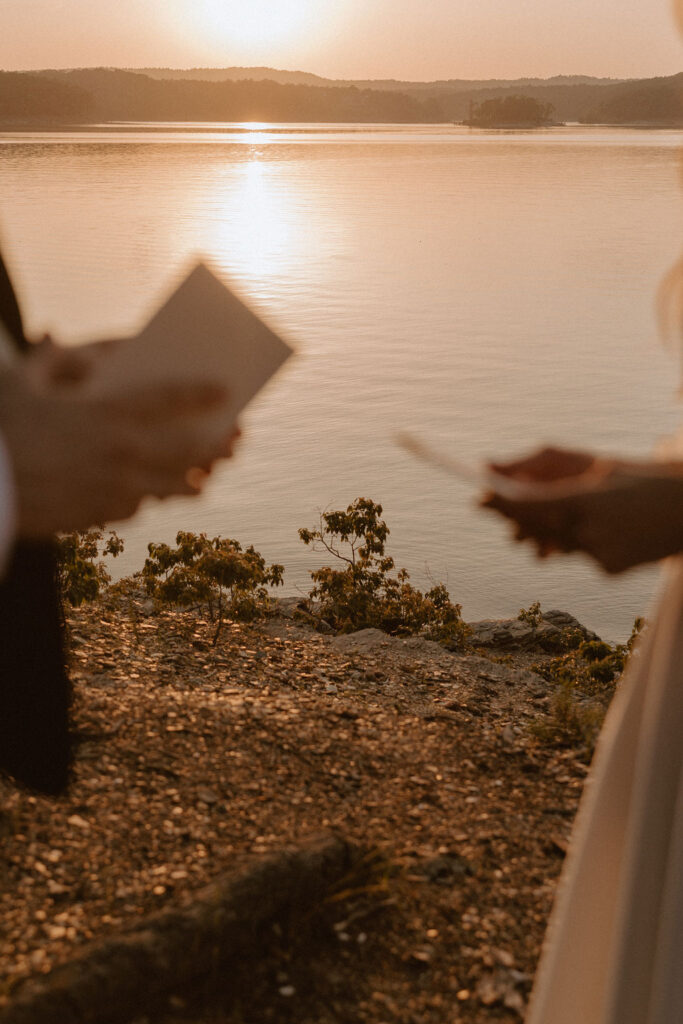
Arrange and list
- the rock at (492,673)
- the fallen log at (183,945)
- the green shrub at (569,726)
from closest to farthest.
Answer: the fallen log at (183,945) < the green shrub at (569,726) < the rock at (492,673)

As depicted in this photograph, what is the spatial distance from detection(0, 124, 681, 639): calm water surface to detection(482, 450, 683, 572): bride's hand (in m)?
0.41

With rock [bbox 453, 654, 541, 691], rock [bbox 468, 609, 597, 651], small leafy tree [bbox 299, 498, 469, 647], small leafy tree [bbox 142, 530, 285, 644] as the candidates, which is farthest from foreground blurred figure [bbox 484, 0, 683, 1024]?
rock [bbox 468, 609, 597, 651]

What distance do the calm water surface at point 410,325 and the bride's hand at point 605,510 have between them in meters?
0.41

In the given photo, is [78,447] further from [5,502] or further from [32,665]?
[32,665]

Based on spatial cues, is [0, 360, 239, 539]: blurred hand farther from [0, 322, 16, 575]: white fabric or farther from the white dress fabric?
the white dress fabric

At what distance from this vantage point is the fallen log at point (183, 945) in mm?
2209

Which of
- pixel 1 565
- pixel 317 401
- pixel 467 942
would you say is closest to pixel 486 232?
pixel 317 401

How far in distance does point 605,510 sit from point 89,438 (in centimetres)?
55

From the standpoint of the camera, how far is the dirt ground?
251cm

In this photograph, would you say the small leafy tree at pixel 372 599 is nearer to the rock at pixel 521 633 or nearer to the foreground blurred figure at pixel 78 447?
the rock at pixel 521 633

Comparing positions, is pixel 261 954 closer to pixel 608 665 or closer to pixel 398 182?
pixel 608 665

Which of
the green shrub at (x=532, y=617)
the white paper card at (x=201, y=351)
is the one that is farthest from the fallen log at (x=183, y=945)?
the green shrub at (x=532, y=617)

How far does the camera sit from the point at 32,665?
1.90 metres

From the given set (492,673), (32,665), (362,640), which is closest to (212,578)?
(362,640)
